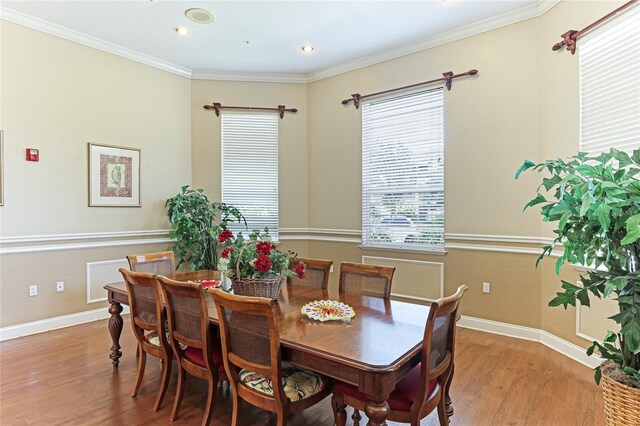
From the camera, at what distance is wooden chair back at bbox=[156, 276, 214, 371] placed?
189cm

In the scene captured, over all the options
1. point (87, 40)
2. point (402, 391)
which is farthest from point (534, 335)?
point (87, 40)

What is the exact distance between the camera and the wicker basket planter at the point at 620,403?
1458mm

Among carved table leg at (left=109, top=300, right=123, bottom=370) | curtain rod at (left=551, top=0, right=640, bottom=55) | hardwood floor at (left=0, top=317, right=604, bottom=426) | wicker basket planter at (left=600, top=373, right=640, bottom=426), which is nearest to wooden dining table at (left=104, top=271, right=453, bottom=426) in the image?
hardwood floor at (left=0, top=317, right=604, bottom=426)

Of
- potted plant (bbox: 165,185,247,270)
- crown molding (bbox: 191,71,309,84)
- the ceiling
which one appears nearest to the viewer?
the ceiling

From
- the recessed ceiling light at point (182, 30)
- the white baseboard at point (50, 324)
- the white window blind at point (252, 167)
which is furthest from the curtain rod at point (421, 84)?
the white baseboard at point (50, 324)

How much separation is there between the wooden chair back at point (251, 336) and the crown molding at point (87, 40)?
3944 mm

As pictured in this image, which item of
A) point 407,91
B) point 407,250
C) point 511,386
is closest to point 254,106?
point 407,91

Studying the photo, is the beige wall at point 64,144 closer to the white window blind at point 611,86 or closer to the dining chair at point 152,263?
the dining chair at point 152,263

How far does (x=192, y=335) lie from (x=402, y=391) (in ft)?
3.94

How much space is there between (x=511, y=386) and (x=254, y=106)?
4511 mm

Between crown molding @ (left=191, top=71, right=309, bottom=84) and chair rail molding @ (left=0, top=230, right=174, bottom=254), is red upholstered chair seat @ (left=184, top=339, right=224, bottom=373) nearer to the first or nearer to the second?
chair rail molding @ (left=0, top=230, right=174, bottom=254)

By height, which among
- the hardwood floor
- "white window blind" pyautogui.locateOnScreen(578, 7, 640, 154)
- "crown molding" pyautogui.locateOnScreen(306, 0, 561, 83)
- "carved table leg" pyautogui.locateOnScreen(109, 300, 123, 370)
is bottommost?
the hardwood floor

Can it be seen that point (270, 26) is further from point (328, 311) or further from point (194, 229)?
→ point (328, 311)

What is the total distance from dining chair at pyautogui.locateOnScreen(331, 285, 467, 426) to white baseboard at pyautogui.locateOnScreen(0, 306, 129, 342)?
3.59 metres
